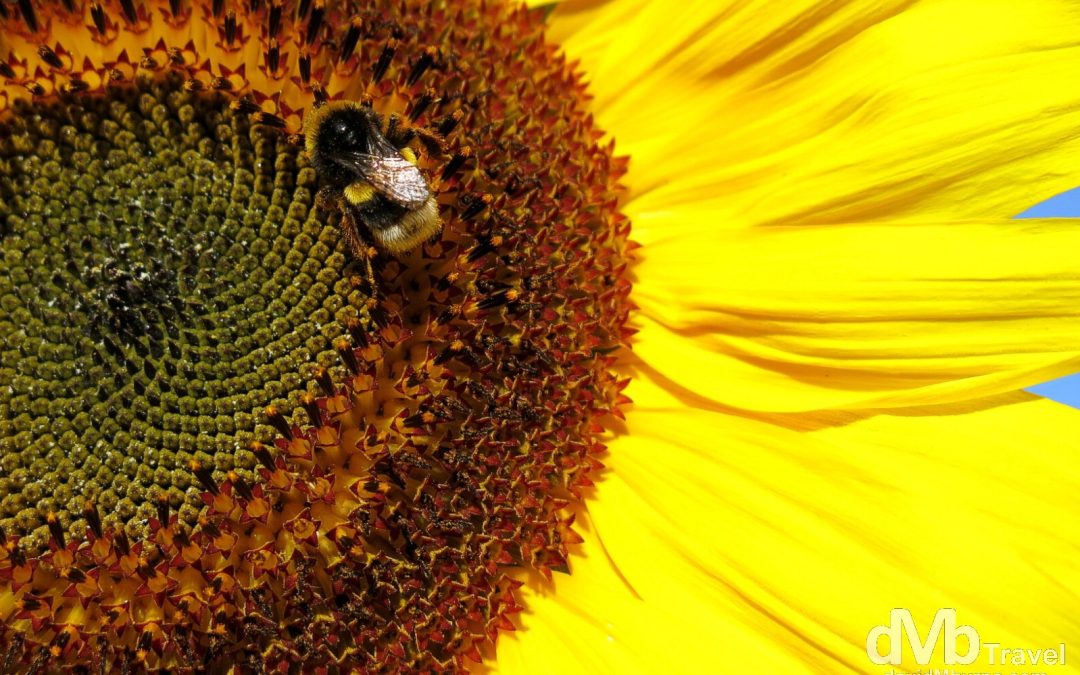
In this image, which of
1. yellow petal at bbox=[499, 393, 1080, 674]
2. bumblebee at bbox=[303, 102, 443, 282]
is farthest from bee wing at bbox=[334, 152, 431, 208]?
yellow petal at bbox=[499, 393, 1080, 674]

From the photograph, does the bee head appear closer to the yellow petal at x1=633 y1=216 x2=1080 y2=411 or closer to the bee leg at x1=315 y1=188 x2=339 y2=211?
the bee leg at x1=315 y1=188 x2=339 y2=211

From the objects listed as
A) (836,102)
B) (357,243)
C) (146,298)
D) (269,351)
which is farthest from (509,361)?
(836,102)


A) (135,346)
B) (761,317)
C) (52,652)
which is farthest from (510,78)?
(52,652)

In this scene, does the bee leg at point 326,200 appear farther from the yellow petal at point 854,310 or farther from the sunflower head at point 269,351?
the yellow petal at point 854,310

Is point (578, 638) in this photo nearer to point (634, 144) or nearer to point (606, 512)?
point (606, 512)

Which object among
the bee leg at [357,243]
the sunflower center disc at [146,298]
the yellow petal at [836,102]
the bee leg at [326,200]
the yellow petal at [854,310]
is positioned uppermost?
the yellow petal at [836,102]

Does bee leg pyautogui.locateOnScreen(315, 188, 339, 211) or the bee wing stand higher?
the bee wing

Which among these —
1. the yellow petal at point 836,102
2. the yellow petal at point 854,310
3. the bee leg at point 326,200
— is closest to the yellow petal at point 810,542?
the yellow petal at point 854,310

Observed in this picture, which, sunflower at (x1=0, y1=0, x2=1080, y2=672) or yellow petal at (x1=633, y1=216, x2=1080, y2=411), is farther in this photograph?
yellow petal at (x1=633, y1=216, x2=1080, y2=411)
